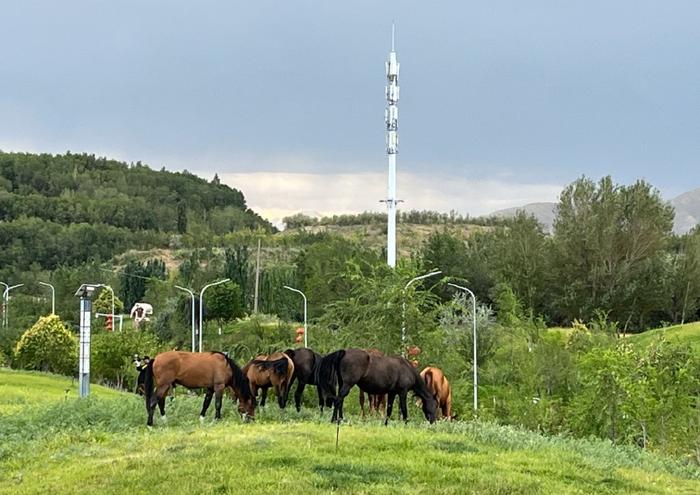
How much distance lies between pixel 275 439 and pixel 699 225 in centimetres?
6841

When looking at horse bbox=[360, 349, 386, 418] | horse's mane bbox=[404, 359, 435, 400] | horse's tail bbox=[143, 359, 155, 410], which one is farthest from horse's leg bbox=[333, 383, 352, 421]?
horse's tail bbox=[143, 359, 155, 410]

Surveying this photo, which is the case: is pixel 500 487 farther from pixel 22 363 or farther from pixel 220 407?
pixel 22 363

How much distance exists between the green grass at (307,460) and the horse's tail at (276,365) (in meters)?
1.73

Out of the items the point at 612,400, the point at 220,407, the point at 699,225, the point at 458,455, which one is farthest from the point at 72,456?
the point at 699,225

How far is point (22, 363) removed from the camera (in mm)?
51062

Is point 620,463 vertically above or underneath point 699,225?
underneath

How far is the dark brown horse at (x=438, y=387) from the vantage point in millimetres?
15438

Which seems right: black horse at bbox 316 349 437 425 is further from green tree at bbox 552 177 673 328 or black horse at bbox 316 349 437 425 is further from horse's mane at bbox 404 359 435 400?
green tree at bbox 552 177 673 328

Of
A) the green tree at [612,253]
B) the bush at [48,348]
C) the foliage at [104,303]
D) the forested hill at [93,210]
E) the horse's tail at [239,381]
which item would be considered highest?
the forested hill at [93,210]

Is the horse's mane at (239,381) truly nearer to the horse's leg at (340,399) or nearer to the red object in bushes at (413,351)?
the horse's leg at (340,399)

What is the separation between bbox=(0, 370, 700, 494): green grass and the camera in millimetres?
8602

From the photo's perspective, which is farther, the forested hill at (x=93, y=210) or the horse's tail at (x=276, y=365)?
the forested hill at (x=93, y=210)

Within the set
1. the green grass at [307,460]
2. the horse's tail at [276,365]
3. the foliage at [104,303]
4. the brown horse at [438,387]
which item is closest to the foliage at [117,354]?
the foliage at [104,303]

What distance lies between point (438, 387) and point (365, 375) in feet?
8.70
